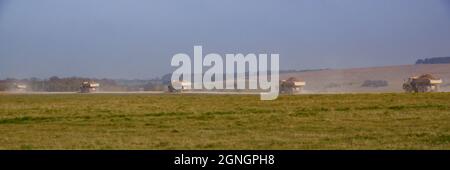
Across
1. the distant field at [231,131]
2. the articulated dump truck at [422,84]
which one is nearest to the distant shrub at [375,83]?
the articulated dump truck at [422,84]

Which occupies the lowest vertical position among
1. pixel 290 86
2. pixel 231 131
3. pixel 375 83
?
pixel 231 131

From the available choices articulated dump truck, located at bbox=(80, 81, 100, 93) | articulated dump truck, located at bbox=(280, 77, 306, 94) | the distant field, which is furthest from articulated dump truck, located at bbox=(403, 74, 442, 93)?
the distant field

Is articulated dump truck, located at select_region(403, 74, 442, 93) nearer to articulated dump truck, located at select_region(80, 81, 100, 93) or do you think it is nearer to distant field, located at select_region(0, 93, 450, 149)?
articulated dump truck, located at select_region(80, 81, 100, 93)

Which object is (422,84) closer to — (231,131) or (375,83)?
(375,83)

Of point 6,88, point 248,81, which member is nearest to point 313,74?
point 248,81

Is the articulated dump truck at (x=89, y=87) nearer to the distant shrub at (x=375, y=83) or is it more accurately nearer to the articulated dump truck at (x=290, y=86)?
the articulated dump truck at (x=290, y=86)

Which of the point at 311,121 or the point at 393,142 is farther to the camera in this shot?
the point at 311,121

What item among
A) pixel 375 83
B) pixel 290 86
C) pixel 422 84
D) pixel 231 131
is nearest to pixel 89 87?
pixel 290 86

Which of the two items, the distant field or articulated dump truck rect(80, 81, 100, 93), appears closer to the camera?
the distant field

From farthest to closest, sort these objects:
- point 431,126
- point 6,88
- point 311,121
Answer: point 6,88 → point 311,121 → point 431,126
